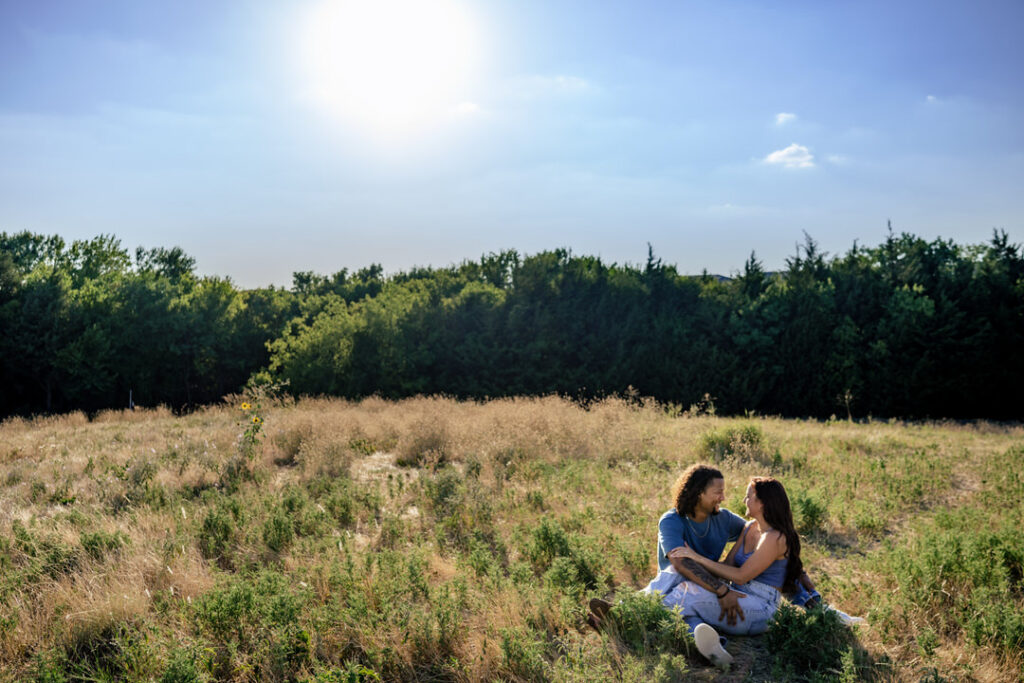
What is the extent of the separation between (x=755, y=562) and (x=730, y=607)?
0.35 m

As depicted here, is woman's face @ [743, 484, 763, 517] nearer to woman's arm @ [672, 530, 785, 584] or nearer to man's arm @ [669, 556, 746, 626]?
woman's arm @ [672, 530, 785, 584]

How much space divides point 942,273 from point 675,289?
8784 mm

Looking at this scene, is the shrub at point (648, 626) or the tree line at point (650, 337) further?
the tree line at point (650, 337)

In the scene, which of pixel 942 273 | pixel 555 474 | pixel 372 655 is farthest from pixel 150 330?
pixel 942 273

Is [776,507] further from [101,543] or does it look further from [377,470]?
[377,470]

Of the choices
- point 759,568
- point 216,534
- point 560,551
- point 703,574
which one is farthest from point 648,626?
point 216,534

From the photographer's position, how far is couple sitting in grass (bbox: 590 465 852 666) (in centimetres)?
397

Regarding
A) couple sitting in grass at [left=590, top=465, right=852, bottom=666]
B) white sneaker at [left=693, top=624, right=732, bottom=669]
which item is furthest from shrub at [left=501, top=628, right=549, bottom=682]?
white sneaker at [left=693, top=624, right=732, bottom=669]

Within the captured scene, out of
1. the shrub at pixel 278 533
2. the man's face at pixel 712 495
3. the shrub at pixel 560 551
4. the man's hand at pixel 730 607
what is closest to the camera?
the man's hand at pixel 730 607

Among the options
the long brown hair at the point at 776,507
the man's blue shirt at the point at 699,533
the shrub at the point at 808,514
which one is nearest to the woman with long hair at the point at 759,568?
the long brown hair at the point at 776,507

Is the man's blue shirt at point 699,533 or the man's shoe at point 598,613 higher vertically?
the man's blue shirt at point 699,533

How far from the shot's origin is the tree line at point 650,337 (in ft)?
63.8

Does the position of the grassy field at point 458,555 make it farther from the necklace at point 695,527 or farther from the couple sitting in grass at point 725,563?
Answer: the necklace at point 695,527

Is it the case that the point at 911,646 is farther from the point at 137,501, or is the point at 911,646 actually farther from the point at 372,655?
the point at 137,501
